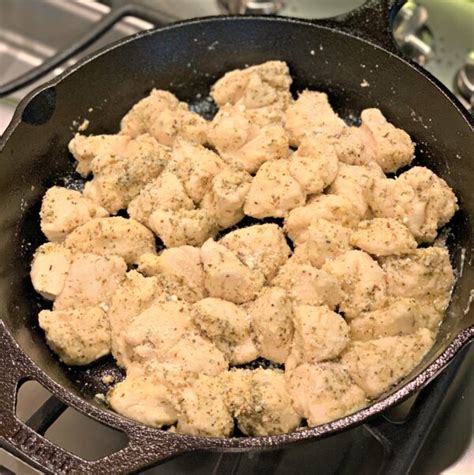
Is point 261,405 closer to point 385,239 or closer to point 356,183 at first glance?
point 385,239

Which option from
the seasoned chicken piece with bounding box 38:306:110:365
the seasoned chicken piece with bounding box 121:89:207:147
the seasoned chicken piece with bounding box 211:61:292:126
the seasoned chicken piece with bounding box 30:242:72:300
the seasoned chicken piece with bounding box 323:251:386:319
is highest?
the seasoned chicken piece with bounding box 211:61:292:126

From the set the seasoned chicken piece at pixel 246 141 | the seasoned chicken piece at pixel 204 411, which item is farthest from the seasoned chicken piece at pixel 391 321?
the seasoned chicken piece at pixel 246 141

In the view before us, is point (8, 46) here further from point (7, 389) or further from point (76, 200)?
point (7, 389)

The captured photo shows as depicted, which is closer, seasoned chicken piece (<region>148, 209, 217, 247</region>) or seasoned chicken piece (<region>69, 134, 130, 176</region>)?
seasoned chicken piece (<region>148, 209, 217, 247</region>)

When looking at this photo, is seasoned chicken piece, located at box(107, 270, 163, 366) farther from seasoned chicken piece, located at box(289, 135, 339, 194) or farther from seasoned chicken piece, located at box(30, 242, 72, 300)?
Answer: seasoned chicken piece, located at box(289, 135, 339, 194)

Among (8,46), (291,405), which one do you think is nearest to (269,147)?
(291,405)

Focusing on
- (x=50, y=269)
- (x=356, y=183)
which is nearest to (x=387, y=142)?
(x=356, y=183)

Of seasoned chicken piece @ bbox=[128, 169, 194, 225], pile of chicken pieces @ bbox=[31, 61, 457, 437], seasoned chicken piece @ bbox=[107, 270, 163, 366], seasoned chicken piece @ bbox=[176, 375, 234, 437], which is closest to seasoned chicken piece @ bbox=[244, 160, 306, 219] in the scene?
pile of chicken pieces @ bbox=[31, 61, 457, 437]
